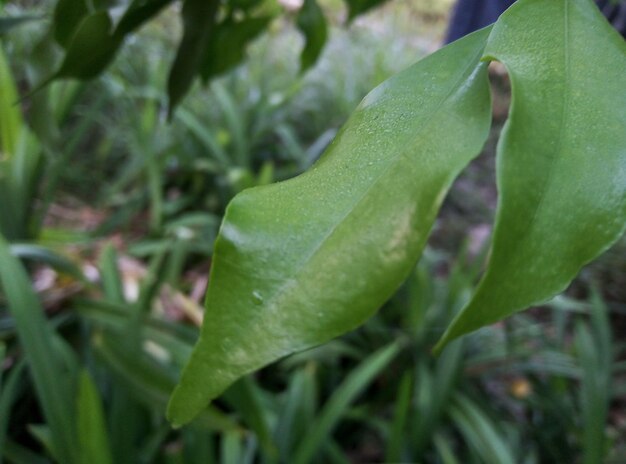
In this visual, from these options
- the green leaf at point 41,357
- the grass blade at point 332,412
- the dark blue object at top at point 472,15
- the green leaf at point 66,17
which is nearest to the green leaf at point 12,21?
the green leaf at point 66,17

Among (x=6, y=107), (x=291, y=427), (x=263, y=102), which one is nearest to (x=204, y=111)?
(x=263, y=102)

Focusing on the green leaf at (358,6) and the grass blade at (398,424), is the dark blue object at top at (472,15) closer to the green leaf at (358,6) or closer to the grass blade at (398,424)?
the green leaf at (358,6)

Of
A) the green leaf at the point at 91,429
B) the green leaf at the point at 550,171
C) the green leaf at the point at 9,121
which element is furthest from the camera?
the green leaf at the point at 9,121

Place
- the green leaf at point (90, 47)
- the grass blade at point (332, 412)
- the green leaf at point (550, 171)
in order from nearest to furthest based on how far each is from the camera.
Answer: the green leaf at point (550, 171) → the green leaf at point (90, 47) → the grass blade at point (332, 412)

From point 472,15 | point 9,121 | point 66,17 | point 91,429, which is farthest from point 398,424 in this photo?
point 9,121

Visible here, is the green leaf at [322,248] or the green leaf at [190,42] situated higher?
the green leaf at [190,42]

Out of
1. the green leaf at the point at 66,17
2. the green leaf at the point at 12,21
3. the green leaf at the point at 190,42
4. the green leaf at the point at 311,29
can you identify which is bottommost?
the green leaf at the point at 311,29

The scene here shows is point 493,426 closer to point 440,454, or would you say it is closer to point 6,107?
point 440,454
